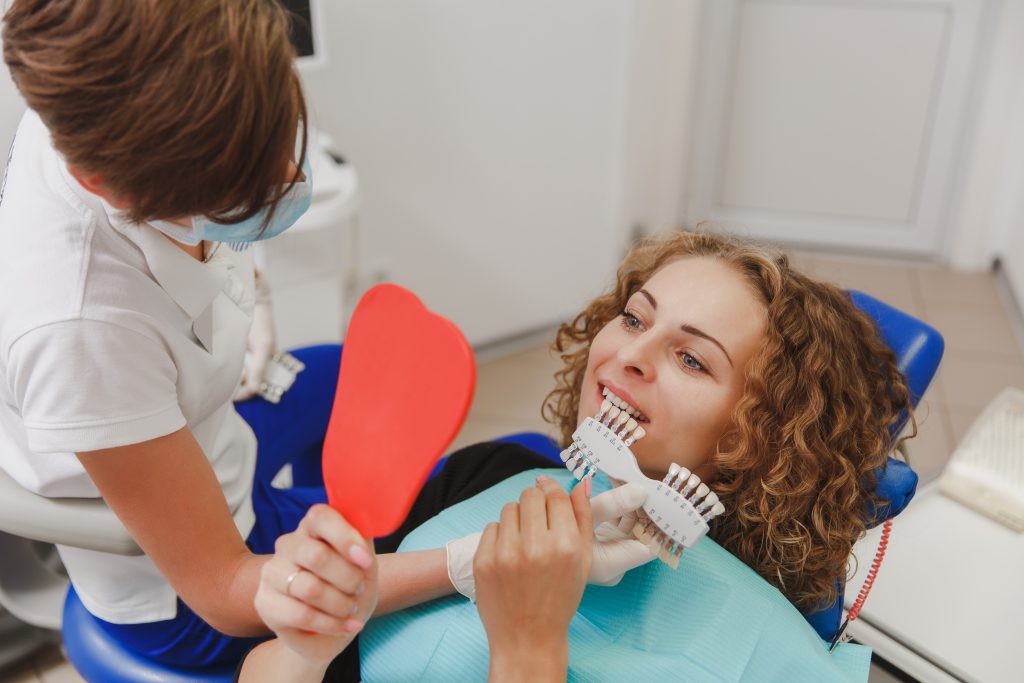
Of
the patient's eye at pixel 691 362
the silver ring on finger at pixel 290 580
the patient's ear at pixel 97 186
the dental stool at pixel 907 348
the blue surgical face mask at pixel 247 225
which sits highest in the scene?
the patient's ear at pixel 97 186

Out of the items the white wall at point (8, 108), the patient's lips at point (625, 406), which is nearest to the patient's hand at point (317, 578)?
the patient's lips at point (625, 406)

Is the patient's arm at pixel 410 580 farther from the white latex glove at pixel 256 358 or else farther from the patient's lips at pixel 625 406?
the white latex glove at pixel 256 358

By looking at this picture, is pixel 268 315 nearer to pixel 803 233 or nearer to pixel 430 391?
pixel 430 391

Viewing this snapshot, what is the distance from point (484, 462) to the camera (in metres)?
1.42

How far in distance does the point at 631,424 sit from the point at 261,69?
61 centimetres

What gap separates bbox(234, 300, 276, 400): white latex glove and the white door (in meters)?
2.47

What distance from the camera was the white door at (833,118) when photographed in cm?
357

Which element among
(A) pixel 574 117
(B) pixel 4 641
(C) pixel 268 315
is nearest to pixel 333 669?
(C) pixel 268 315

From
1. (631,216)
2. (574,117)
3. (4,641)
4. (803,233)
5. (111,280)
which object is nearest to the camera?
(111,280)

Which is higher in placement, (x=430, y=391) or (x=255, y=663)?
(x=430, y=391)

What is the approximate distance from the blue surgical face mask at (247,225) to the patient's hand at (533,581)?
0.37 meters

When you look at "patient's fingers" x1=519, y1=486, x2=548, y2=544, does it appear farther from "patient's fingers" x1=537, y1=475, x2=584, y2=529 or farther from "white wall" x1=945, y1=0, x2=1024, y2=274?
"white wall" x1=945, y1=0, x2=1024, y2=274

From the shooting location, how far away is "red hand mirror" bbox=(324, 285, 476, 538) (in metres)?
0.80

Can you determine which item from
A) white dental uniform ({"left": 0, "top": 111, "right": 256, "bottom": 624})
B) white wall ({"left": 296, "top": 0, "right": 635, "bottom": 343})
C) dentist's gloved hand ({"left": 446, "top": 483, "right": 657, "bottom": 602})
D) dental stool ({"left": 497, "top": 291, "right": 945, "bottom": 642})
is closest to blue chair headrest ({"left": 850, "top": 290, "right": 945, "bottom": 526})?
dental stool ({"left": 497, "top": 291, "right": 945, "bottom": 642})
